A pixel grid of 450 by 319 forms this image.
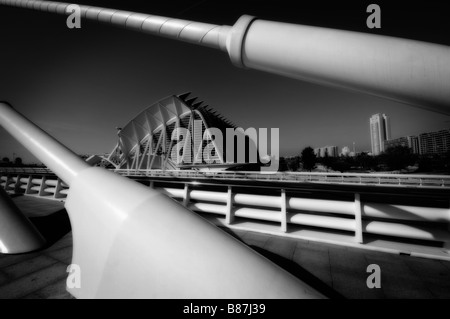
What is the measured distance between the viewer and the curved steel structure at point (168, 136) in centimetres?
3116

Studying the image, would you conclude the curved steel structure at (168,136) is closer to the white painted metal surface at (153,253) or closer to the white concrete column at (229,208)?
the white concrete column at (229,208)

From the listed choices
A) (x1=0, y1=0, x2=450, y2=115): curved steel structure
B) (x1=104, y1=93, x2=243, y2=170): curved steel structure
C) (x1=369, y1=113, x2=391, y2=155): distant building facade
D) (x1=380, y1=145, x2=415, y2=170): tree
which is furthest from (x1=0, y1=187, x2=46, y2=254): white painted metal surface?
(x1=369, y1=113, x2=391, y2=155): distant building facade

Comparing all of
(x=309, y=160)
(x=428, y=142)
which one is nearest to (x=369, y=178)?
(x=309, y=160)

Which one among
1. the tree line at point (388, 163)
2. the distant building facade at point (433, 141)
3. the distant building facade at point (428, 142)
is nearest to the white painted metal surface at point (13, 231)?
the tree line at point (388, 163)

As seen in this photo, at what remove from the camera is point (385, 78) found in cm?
111

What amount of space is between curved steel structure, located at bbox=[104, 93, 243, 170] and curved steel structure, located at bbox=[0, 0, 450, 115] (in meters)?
27.9

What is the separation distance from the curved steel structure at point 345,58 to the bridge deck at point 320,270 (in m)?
2.61

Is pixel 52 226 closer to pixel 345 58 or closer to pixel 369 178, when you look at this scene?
pixel 345 58

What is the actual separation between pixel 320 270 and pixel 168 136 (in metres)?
32.9

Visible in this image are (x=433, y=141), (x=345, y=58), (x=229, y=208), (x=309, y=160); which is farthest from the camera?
(x=433, y=141)

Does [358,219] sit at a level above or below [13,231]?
above

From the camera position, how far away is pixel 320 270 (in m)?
3.22

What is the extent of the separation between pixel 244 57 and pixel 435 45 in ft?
3.57

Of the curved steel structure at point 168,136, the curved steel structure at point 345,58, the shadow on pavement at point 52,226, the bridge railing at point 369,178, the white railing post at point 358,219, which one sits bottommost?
the shadow on pavement at point 52,226
